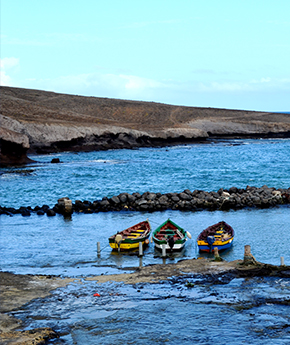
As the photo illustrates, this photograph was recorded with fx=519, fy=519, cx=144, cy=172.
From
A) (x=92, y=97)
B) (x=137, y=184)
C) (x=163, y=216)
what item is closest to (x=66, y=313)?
(x=163, y=216)

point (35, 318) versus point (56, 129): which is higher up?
point (56, 129)

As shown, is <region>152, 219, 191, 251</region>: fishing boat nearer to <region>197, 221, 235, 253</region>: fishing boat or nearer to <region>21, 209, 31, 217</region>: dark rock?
<region>197, 221, 235, 253</region>: fishing boat

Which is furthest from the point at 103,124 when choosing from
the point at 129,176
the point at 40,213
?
the point at 40,213

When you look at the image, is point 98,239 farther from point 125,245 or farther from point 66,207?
point 66,207

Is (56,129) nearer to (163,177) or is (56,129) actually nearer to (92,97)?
(163,177)

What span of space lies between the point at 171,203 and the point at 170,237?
11.7 metres

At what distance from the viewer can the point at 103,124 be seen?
106 m

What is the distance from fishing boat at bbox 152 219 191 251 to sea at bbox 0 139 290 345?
55 cm

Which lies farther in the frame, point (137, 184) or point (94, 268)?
point (137, 184)

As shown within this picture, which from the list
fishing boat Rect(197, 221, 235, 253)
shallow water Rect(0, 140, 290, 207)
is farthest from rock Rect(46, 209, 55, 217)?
fishing boat Rect(197, 221, 235, 253)

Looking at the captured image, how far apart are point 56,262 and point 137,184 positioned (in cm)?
2616

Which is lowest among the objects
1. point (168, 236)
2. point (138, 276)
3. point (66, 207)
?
point (138, 276)

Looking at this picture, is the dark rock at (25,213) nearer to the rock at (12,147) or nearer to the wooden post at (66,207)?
the wooden post at (66,207)

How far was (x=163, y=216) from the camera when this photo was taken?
34.5 metres
